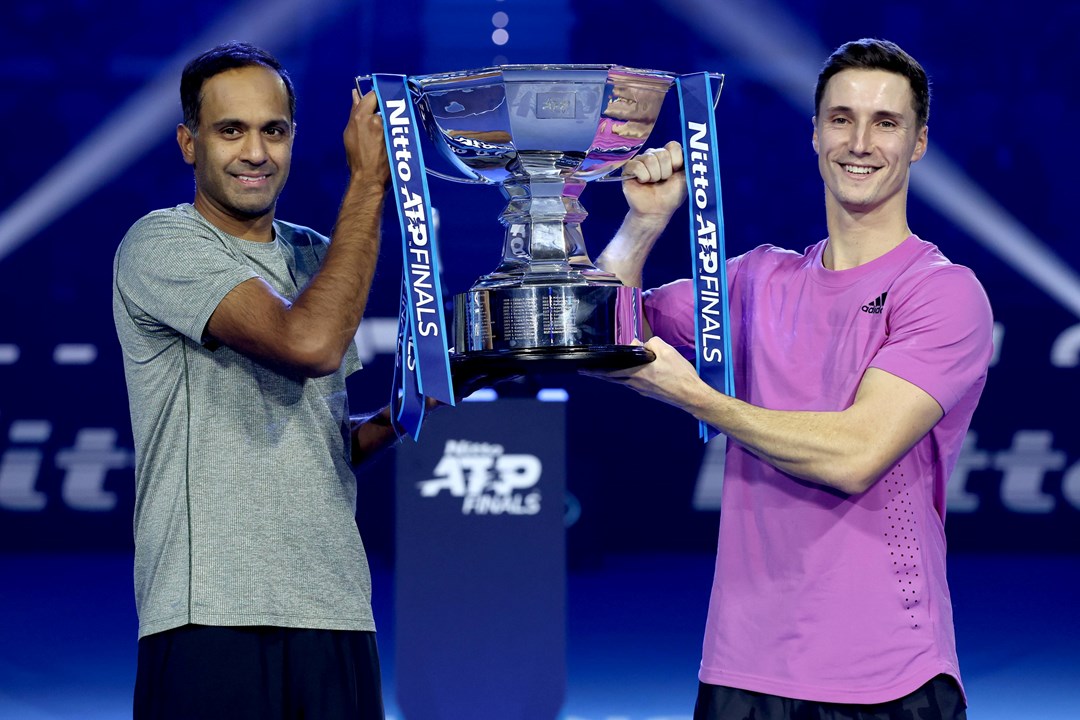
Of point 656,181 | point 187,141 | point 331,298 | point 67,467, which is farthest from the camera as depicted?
point 67,467

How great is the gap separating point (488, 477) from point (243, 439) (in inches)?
59.3

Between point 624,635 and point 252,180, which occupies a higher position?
point 252,180

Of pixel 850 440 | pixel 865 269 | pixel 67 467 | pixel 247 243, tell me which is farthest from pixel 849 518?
pixel 67 467

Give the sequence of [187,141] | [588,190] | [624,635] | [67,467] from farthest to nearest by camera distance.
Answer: [67,467] < [588,190] < [624,635] < [187,141]

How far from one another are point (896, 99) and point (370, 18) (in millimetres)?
3334

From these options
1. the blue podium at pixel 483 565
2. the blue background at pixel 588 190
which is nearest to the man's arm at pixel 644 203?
the blue podium at pixel 483 565

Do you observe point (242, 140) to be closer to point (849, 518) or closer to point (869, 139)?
point (869, 139)

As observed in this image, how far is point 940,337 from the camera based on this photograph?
1.90 m

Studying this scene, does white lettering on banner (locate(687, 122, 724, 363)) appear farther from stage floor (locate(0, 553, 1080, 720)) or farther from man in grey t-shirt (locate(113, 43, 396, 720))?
stage floor (locate(0, 553, 1080, 720))

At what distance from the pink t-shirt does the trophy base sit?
25 cm

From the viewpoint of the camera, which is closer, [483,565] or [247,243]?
[247,243]

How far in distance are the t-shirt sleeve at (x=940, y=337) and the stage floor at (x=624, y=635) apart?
1.80m

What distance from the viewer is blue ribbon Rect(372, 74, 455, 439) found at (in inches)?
72.5

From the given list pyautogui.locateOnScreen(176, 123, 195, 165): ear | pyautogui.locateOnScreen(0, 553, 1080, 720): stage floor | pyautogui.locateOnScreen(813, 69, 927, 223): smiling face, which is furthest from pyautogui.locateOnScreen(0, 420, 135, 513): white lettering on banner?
pyautogui.locateOnScreen(813, 69, 927, 223): smiling face
